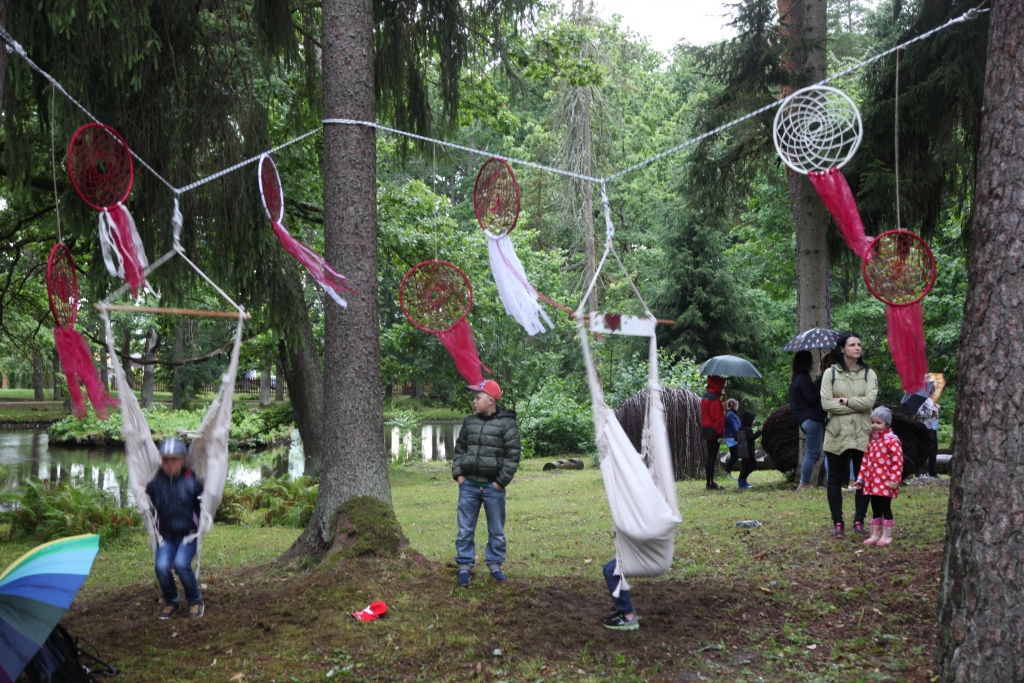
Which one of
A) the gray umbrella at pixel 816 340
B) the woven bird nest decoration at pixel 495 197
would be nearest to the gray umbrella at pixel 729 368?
the gray umbrella at pixel 816 340

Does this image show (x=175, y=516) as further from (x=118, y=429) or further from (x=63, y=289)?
(x=118, y=429)

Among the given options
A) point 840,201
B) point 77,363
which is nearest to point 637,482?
point 840,201

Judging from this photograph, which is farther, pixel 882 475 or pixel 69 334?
pixel 882 475

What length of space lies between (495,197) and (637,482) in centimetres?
263

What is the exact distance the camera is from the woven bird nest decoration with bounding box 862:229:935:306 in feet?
17.0

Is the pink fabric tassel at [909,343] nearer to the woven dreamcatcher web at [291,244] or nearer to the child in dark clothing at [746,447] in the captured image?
the woven dreamcatcher web at [291,244]

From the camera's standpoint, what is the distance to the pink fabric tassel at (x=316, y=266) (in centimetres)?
601

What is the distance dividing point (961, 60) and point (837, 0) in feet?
81.8

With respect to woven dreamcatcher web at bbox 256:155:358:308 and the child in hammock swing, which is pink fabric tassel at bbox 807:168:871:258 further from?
the child in hammock swing

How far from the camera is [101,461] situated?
2156cm

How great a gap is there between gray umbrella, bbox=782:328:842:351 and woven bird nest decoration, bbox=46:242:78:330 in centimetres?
649

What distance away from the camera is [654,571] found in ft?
15.8

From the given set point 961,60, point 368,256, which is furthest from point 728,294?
point 368,256

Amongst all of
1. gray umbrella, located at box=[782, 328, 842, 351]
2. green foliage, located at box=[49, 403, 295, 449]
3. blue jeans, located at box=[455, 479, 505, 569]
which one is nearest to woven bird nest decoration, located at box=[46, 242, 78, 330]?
blue jeans, located at box=[455, 479, 505, 569]
